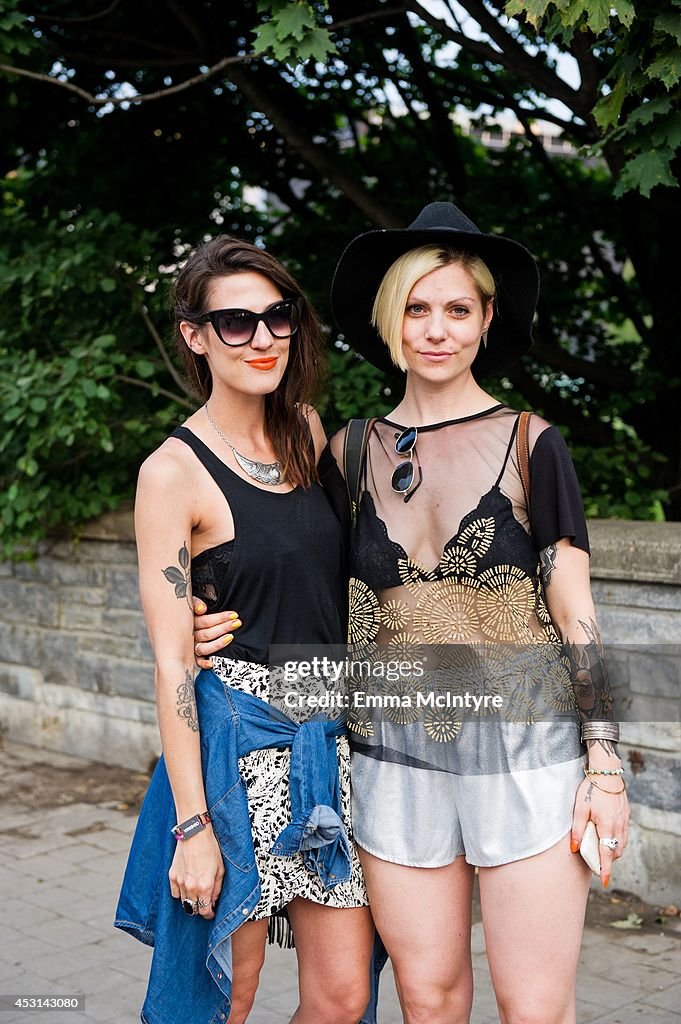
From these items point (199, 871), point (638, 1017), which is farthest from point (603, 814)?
point (638, 1017)

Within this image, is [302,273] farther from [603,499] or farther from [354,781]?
[354,781]

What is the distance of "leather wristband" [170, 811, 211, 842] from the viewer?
2.30 meters

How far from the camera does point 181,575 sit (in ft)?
7.66

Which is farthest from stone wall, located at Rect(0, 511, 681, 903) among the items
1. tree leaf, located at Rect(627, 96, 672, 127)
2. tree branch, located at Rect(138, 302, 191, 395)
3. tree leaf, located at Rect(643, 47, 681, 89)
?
tree leaf, located at Rect(643, 47, 681, 89)

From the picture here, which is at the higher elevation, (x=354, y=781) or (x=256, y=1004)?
(x=354, y=781)

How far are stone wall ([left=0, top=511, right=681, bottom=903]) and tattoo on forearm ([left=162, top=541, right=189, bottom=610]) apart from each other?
2244 millimetres

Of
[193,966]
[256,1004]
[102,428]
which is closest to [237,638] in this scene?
[193,966]

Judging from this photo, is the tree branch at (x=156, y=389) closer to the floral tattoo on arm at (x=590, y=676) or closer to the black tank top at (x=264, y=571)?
the black tank top at (x=264, y=571)

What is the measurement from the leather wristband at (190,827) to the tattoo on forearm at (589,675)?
0.79 metres

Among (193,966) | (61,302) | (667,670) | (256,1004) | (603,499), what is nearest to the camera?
(193,966)

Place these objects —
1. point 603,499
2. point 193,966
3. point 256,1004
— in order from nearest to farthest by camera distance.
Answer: point 193,966 < point 256,1004 < point 603,499

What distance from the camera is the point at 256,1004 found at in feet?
12.0

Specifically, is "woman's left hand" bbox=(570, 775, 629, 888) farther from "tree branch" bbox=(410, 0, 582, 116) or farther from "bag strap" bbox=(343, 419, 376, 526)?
"tree branch" bbox=(410, 0, 582, 116)

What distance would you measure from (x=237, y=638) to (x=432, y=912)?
0.68m
